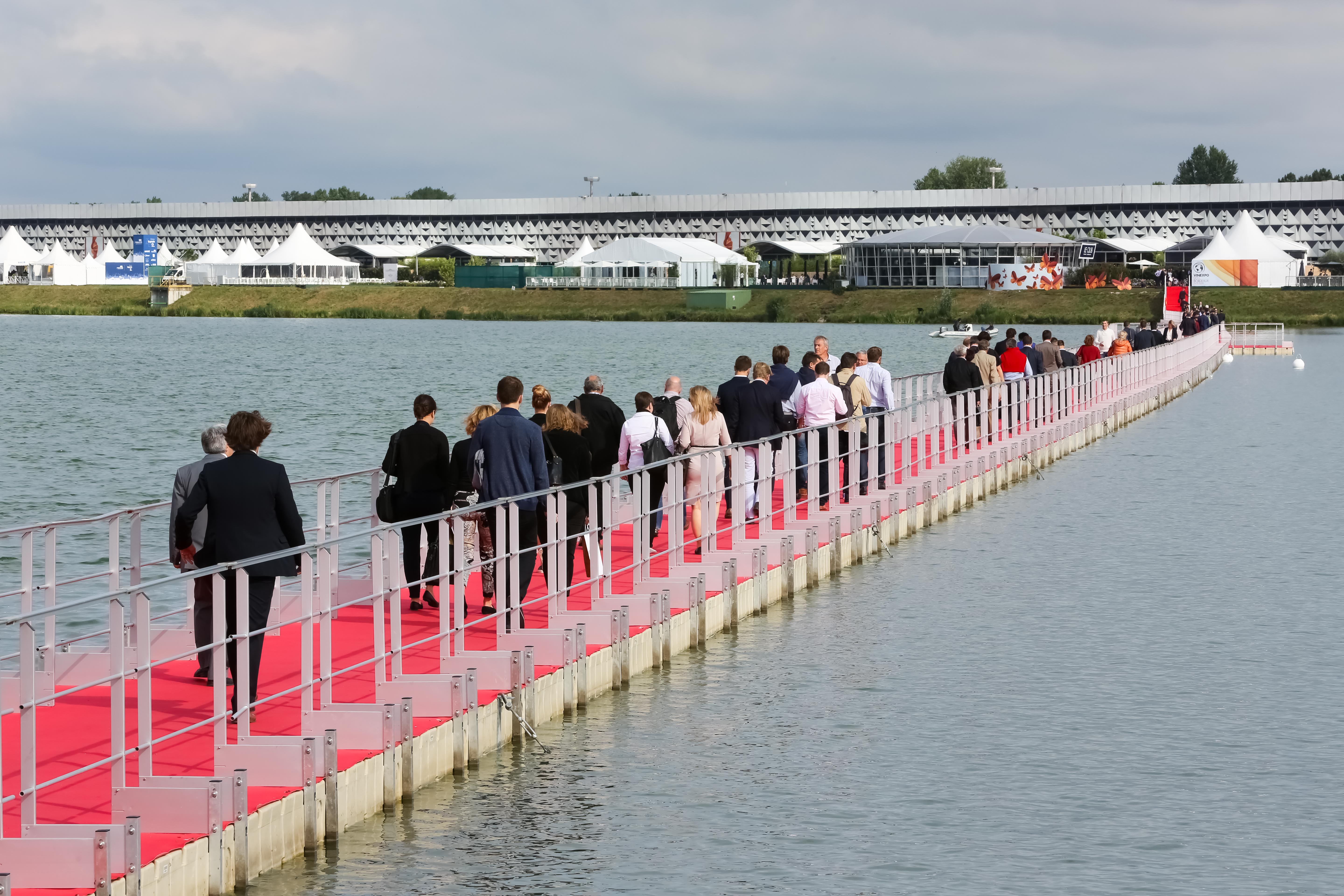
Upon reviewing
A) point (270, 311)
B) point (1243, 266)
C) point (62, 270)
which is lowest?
point (270, 311)

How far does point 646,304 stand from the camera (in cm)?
13262

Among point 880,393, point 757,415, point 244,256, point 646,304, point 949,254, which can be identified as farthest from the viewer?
point 244,256

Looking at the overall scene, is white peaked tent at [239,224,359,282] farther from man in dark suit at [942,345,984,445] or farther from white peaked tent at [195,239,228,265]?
man in dark suit at [942,345,984,445]

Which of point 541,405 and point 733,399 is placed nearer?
point 541,405

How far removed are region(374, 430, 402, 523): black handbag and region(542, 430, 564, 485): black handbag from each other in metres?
1.18

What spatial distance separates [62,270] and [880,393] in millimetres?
139714

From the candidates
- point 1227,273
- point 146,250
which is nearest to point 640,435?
point 1227,273

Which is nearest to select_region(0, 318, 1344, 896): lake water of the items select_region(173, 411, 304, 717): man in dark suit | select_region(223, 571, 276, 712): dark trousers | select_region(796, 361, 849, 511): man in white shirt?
select_region(223, 571, 276, 712): dark trousers

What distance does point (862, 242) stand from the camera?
445 ft

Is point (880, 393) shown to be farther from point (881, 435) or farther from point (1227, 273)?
point (1227, 273)

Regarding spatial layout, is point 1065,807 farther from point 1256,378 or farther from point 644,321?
point 644,321

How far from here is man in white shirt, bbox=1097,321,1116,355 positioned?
47.6 metres

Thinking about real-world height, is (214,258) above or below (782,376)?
above

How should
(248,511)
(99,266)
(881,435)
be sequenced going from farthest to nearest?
(99,266) → (881,435) → (248,511)
